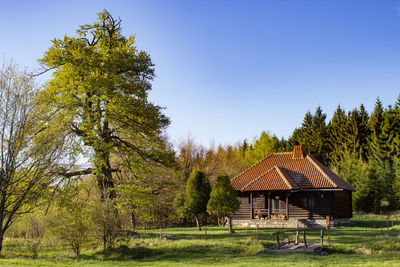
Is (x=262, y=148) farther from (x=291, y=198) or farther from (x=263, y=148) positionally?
(x=291, y=198)

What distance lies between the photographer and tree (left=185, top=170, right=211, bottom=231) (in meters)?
27.7

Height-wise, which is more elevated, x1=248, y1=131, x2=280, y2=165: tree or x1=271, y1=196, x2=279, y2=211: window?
x1=248, y1=131, x2=280, y2=165: tree

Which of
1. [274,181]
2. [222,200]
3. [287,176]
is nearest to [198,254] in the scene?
[222,200]

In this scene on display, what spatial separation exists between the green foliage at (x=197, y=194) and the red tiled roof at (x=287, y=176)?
429cm

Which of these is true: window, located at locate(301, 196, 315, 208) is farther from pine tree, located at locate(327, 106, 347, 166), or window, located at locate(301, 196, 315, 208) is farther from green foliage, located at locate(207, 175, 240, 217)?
pine tree, located at locate(327, 106, 347, 166)

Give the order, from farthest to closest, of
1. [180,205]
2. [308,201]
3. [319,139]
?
1. [319,139]
2. [308,201]
3. [180,205]

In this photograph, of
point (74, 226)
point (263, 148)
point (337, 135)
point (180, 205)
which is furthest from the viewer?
point (263, 148)

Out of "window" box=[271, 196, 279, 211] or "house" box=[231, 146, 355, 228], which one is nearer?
"house" box=[231, 146, 355, 228]

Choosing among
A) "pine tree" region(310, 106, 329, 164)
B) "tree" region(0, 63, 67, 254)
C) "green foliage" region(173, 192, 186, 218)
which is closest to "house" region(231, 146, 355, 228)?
"green foliage" region(173, 192, 186, 218)

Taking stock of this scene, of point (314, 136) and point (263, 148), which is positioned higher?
point (314, 136)

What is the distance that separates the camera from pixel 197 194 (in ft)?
91.3

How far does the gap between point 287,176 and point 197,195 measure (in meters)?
8.52

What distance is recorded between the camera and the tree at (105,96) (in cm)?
2045

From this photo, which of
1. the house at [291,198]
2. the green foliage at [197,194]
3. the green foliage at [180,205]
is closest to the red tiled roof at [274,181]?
the house at [291,198]
